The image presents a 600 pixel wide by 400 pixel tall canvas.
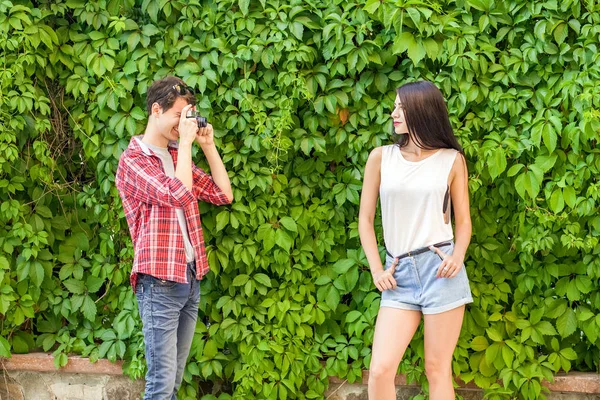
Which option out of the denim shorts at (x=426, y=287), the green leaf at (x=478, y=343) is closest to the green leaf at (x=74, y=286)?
the denim shorts at (x=426, y=287)

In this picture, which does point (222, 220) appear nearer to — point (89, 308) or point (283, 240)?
point (283, 240)

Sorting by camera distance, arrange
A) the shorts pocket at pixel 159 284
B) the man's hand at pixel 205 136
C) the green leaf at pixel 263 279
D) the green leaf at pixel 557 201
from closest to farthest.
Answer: the shorts pocket at pixel 159 284, the man's hand at pixel 205 136, the green leaf at pixel 557 201, the green leaf at pixel 263 279

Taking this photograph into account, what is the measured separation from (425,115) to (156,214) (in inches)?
44.3

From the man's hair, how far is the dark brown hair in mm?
853

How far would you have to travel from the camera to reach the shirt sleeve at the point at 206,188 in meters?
3.18

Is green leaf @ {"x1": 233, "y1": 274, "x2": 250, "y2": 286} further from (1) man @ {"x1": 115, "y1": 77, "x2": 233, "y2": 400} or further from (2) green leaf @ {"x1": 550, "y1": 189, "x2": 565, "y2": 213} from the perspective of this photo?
(2) green leaf @ {"x1": 550, "y1": 189, "x2": 565, "y2": 213}

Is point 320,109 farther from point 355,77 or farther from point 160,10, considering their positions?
point 160,10

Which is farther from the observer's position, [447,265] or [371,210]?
[371,210]

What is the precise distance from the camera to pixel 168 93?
295cm

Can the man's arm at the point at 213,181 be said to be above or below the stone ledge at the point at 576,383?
above

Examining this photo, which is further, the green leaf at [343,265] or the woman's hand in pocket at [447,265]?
the green leaf at [343,265]

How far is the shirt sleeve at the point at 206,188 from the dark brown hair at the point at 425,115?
86 cm

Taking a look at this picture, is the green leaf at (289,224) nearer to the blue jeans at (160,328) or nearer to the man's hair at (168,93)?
the blue jeans at (160,328)

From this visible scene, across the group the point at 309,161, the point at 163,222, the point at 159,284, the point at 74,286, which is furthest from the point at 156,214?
the point at 74,286
